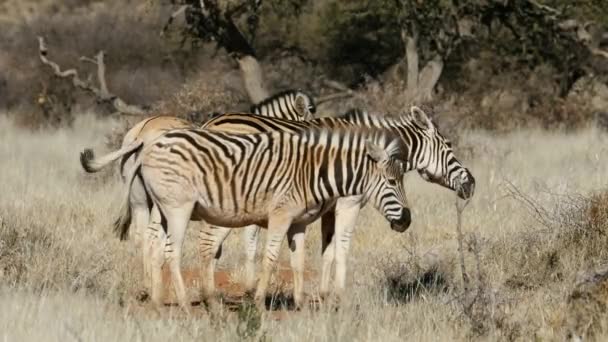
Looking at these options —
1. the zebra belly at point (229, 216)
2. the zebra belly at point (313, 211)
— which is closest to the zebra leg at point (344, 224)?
the zebra belly at point (313, 211)

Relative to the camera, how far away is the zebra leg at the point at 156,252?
8.20m

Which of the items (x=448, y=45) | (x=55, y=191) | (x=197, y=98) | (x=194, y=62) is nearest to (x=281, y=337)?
(x=55, y=191)

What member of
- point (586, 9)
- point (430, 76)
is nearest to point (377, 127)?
point (430, 76)

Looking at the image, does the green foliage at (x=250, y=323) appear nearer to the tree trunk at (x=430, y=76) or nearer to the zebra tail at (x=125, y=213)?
the zebra tail at (x=125, y=213)

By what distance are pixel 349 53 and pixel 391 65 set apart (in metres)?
1.31

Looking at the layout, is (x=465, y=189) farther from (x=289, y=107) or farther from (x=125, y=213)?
(x=125, y=213)

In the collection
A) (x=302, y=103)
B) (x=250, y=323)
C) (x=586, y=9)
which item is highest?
(x=586, y=9)

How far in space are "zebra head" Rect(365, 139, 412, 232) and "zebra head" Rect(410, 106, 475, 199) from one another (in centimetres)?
151

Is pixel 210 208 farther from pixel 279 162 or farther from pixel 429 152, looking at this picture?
pixel 429 152

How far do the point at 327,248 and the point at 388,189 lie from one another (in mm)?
836

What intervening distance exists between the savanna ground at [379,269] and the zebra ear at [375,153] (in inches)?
31.5

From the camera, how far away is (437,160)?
984cm

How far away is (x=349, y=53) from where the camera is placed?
27812 mm

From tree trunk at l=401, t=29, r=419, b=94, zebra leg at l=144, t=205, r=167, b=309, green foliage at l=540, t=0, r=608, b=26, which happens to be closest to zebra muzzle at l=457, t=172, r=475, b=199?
zebra leg at l=144, t=205, r=167, b=309
